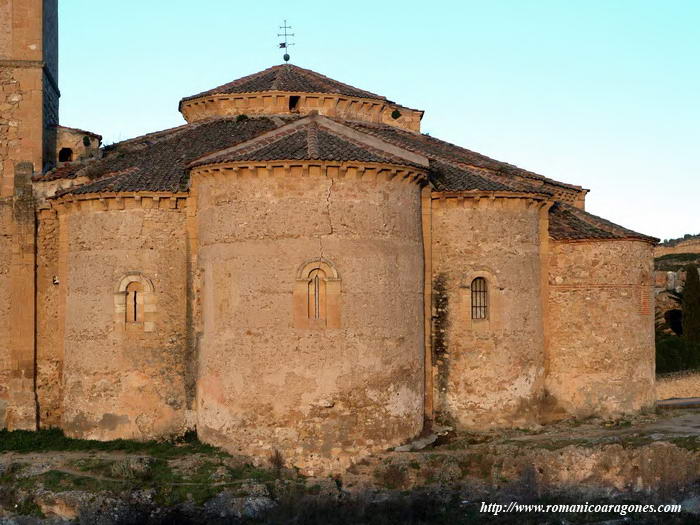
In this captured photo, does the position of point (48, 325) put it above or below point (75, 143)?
below

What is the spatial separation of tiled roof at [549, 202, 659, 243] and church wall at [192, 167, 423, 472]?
5.01 metres

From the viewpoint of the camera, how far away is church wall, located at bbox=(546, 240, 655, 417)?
22.2 meters

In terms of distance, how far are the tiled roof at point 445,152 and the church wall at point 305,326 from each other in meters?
4.88

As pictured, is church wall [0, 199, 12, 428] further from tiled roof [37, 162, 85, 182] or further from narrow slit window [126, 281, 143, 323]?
narrow slit window [126, 281, 143, 323]

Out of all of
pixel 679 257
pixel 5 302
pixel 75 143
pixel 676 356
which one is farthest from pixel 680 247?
pixel 5 302

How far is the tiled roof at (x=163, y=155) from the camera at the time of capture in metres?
21.2

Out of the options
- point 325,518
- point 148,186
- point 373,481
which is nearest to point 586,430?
point 373,481

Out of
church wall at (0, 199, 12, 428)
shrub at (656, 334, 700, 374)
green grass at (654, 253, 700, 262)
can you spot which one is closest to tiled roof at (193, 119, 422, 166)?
church wall at (0, 199, 12, 428)

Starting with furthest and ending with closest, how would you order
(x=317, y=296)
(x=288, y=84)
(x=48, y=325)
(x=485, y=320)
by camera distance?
(x=288, y=84)
(x=48, y=325)
(x=485, y=320)
(x=317, y=296)

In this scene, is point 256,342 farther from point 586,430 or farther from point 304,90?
point 304,90

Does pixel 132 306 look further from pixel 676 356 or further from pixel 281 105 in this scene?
pixel 676 356

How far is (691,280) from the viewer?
4044 centimetres

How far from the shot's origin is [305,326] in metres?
18.8

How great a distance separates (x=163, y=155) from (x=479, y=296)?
8526 millimetres
